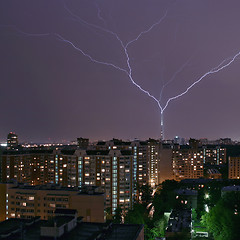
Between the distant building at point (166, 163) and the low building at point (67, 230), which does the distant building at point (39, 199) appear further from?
the distant building at point (166, 163)

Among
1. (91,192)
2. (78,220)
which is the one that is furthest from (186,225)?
(78,220)

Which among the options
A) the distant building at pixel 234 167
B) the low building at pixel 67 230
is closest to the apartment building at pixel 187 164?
the distant building at pixel 234 167

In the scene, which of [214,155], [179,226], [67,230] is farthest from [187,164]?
[67,230]

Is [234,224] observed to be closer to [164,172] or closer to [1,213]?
[1,213]

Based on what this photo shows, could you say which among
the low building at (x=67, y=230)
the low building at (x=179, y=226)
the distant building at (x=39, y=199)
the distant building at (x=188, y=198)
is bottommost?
the distant building at (x=188, y=198)

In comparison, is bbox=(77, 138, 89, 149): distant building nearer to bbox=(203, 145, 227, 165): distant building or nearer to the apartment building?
the apartment building

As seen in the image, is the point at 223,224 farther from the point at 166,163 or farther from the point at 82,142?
the point at 82,142
